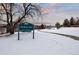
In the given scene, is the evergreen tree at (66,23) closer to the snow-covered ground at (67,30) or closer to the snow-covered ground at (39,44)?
the snow-covered ground at (67,30)

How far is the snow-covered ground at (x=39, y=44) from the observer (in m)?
2.67

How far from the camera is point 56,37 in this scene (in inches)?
108

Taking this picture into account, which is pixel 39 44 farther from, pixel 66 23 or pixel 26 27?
pixel 66 23

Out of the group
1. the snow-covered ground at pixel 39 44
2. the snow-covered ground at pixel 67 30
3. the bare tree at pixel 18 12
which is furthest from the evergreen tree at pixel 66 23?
the bare tree at pixel 18 12

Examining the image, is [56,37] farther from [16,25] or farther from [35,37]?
[16,25]

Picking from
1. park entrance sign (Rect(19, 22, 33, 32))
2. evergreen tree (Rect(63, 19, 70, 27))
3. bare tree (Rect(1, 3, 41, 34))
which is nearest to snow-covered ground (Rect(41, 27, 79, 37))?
evergreen tree (Rect(63, 19, 70, 27))

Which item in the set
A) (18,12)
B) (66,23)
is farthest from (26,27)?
(66,23)

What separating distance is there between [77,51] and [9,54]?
3.18 ft

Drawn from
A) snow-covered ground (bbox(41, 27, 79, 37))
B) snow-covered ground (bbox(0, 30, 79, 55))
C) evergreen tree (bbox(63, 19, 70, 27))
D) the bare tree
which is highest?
the bare tree

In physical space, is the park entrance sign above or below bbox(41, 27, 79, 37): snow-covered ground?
above

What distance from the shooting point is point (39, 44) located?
2711 mm

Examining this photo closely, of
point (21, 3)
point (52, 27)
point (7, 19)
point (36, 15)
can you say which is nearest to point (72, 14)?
point (52, 27)

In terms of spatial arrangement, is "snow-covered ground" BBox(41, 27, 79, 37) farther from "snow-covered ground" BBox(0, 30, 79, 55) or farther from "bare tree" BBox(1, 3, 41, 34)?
"bare tree" BBox(1, 3, 41, 34)

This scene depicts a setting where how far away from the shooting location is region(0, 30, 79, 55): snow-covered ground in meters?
2.67
